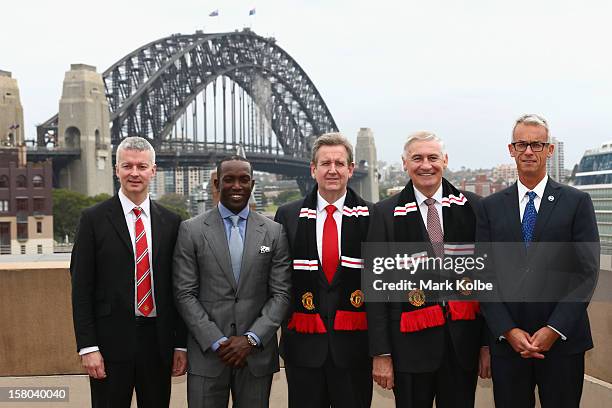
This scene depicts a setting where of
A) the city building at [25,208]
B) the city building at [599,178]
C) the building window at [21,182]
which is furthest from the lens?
the building window at [21,182]

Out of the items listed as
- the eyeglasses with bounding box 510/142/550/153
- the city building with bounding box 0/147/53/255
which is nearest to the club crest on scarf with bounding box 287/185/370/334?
the eyeglasses with bounding box 510/142/550/153

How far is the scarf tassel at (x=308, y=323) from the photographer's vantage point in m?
3.96

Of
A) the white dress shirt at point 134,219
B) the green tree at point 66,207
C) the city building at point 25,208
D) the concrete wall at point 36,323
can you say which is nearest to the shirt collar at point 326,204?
the white dress shirt at point 134,219

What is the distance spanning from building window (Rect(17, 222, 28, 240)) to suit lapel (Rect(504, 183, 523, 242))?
51091 millimetres

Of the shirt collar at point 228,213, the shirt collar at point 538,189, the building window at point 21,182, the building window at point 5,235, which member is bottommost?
the building window at point 5,235

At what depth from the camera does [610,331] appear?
454 cm

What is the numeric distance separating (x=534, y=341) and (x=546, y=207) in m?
0.62

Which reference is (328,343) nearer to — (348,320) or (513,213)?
(348,320)

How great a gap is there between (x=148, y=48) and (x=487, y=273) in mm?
80574

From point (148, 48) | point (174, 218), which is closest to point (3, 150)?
point (148, 48)

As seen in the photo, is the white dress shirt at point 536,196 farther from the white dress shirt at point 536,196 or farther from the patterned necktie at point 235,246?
the patterned necktie at point 235,246

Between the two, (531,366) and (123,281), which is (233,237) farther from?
(531,366)

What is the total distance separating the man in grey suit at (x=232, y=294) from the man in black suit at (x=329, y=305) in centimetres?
10

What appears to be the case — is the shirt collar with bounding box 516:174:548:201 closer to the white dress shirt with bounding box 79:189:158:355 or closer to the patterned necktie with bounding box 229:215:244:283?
the patterned necktie with bounding box 229:215:244:283
